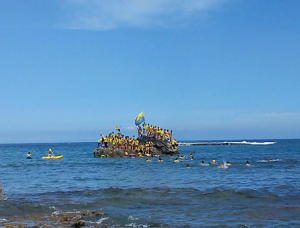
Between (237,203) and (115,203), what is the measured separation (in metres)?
5.64

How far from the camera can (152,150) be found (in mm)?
Answer: 52688

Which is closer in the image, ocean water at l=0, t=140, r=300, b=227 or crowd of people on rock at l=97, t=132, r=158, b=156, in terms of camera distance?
ocean water at l=0, t=140, r=300, b=227

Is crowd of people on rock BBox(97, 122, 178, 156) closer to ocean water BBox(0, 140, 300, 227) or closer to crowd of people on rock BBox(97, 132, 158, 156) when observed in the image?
crowd of people on rock BBox(97, 132, 158, 156)

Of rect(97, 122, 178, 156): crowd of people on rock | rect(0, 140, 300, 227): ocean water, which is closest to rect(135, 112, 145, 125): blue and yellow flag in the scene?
rect(97, 122, 178, 156): crowd of people on rock

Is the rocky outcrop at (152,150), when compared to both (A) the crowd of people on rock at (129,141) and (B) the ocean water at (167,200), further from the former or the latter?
(B) the ocean water at (167,200)

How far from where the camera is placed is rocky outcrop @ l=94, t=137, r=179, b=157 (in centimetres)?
5091

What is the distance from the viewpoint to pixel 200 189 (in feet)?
70.8

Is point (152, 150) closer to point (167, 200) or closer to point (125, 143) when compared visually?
point (125, 143)

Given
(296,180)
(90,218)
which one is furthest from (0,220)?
(296,180)

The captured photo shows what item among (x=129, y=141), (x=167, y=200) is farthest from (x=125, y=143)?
(x=167, y=200)

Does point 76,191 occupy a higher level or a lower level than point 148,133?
lower

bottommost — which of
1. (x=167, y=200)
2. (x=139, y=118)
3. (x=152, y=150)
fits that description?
(x=167, y=200)

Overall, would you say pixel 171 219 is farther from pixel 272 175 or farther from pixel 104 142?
pixel 104 142

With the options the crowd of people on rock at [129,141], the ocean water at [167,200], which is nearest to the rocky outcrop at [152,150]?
the crowd of people on rock at [129,141]
